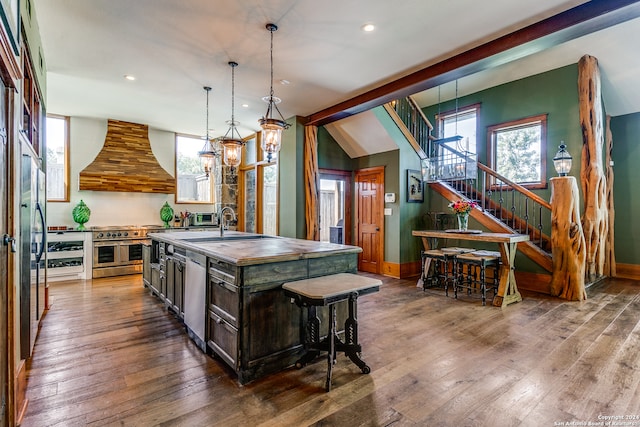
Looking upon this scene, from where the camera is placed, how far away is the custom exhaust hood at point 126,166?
6.21 meters

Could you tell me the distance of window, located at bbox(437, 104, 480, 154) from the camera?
696 cm

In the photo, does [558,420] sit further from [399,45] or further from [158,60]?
[158,60]

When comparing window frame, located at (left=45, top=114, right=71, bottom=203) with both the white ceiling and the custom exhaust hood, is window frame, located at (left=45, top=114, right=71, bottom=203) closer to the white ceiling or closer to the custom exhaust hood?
the custom exhaust hood

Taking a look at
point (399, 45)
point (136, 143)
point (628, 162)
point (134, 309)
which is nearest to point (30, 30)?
point (134, 309)

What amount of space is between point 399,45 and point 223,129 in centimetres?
490

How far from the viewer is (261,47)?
3.52 meters

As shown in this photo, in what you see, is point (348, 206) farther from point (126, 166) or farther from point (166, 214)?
point (126, 166)

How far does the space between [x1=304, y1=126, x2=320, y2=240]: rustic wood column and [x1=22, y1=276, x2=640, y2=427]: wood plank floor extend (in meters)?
2.39

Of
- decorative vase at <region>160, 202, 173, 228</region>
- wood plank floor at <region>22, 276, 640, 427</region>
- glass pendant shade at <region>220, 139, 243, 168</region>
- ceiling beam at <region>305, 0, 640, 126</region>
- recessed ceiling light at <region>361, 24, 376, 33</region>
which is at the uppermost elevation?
recessed ceiling light at <region>361, 24, 376, 33</region>

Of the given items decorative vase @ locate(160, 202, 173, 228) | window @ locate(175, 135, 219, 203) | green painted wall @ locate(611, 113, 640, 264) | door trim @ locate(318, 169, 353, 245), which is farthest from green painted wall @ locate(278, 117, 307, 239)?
green painted wall @ locate(611, 113, 640, 264)

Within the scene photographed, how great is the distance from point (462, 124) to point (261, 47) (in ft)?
17.7

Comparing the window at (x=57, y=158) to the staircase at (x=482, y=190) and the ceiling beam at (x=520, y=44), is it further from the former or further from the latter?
the staircase at (x=482, y=190)

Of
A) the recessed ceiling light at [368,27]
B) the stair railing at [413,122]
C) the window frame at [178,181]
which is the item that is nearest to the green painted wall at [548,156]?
the stair railing at [413,122]

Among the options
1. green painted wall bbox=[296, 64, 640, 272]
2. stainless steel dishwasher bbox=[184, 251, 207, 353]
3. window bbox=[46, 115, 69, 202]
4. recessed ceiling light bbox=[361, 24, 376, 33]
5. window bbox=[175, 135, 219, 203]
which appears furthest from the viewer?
window bbox=[175, 135, 219, 203]
